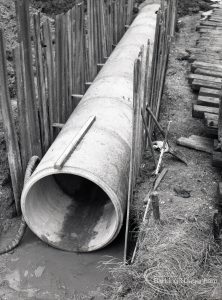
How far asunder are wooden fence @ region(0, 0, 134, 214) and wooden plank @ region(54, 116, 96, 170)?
0.64m

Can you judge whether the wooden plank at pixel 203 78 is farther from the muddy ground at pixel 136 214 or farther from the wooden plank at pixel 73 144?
the wooden plank at pixel 73 144

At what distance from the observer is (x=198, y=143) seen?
20.7ft

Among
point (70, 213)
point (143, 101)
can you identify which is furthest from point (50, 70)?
point (70, 213)

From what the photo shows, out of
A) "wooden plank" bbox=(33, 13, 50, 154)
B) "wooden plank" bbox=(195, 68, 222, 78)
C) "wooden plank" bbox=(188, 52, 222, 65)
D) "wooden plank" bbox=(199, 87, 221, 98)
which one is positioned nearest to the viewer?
"wooden plank" bbox=(33, 13, 50, 154)

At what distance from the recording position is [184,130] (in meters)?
6.89

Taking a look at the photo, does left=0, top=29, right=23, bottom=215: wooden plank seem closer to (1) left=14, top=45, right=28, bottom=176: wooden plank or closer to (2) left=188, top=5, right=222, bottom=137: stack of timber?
(1) left=14, top=45, right=28, bottom=176: wooden plank

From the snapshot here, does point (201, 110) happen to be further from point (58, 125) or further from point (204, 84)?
point (58, 125)

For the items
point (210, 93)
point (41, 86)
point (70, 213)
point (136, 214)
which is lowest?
point (70, 213)

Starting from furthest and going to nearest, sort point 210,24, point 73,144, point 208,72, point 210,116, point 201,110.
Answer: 1. point 210,24
2. point 208,72
3. point 201,110
4. point 210,116
5. point 73,144

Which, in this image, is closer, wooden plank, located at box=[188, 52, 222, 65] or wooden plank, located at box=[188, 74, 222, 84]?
wooden plank, located at box=[188, 74, 222, 84]

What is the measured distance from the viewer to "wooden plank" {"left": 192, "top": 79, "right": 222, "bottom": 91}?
737cm

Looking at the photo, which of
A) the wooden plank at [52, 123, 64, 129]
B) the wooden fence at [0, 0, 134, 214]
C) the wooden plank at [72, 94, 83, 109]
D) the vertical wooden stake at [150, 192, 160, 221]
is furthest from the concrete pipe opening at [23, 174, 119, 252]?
the wooden plank at [72, 94, 83, 109]

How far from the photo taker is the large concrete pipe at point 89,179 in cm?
493

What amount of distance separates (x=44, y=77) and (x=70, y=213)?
1.80 metres
